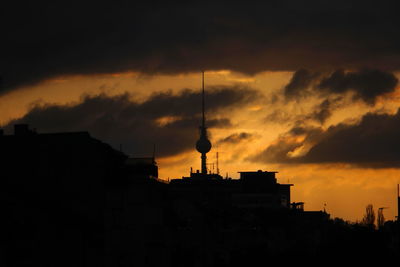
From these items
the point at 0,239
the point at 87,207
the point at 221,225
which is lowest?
the point at 0,239

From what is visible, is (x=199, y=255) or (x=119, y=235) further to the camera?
(x=199, y=255)

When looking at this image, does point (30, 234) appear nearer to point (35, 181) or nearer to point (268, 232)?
point (35, 181)

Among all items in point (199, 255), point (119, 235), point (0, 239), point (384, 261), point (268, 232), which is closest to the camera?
point (0, 239)

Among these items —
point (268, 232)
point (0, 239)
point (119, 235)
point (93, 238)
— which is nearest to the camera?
point (0, 239)

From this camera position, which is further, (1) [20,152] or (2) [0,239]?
(1) [20,152]

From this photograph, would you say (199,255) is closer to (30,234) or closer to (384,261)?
(384,261)

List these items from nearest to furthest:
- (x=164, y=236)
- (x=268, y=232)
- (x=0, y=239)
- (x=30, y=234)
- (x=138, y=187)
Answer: (x=0, y=239) → (x=30, y=234) → (x=138, y=187) → (x=164, y=236) → (x=268, y=232)

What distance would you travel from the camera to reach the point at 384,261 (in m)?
140

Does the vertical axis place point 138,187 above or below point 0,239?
above

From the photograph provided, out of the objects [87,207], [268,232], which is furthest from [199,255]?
[268,232]

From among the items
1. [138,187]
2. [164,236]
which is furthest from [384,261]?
[138,187]

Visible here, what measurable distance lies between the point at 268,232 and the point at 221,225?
47.2 meters

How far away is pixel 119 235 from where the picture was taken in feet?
268

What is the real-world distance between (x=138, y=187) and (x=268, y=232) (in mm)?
106681
